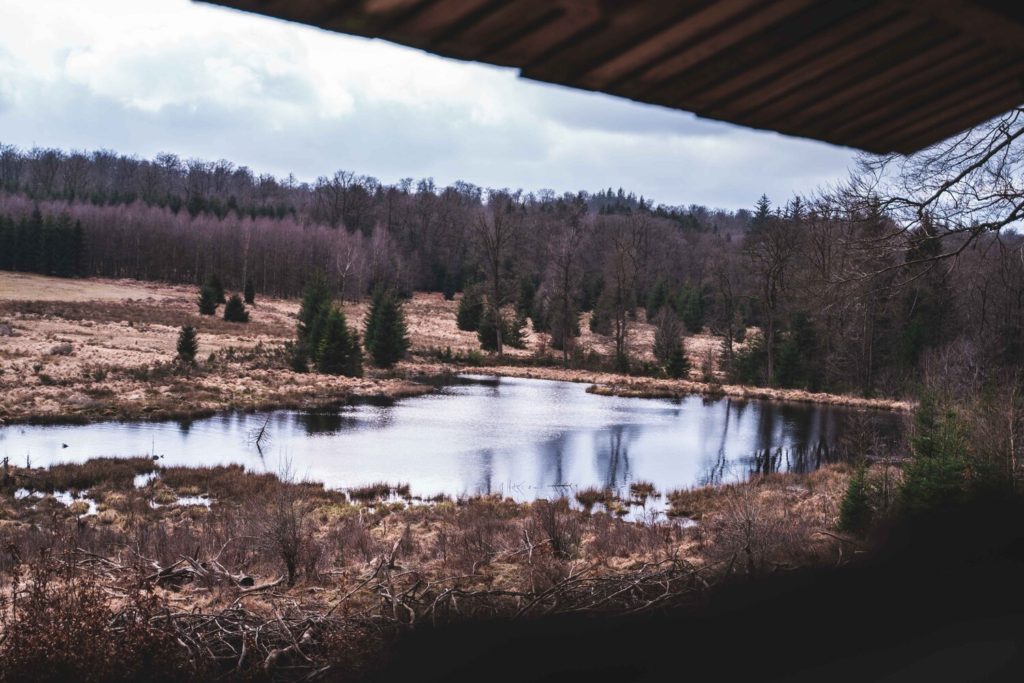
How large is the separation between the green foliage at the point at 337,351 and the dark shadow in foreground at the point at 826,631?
3350 cm

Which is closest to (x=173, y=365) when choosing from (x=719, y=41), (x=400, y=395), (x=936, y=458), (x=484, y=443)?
(x=400, y=395)

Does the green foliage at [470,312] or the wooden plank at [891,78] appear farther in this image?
the green foliage at [470,312]

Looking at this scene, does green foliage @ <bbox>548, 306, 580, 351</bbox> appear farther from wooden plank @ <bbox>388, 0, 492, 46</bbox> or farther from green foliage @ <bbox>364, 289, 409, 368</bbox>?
wooden plank @ <bbox>388, 0, 492, 46</bbox>

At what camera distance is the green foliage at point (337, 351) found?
1463 inches

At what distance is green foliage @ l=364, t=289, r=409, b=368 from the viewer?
41.6m

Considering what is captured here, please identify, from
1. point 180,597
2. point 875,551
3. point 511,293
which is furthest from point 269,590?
point 511,293

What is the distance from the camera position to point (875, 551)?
4441mm

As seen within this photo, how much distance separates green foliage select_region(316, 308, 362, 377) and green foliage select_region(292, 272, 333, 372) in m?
0.56

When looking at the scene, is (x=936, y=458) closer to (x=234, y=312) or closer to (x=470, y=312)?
(x=234, y=312)

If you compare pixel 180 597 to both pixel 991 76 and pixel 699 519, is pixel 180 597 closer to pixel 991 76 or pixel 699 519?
pixel 991 76

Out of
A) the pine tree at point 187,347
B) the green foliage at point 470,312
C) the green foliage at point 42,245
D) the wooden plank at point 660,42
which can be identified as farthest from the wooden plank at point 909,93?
the green foliage at point 42,245

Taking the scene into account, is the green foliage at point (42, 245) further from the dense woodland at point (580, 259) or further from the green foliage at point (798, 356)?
the green foliage at point (798, 356)

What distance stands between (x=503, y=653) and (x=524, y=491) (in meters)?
12.8

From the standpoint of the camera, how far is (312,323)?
4044 centimetres
